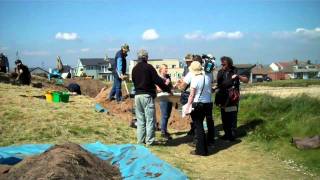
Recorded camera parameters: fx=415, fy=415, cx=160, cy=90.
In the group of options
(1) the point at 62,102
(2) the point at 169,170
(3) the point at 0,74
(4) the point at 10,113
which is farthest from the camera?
(3) the point at 0,74

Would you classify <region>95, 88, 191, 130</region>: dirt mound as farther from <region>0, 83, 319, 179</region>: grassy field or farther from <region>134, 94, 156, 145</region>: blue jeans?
<region>134, 94, 156, 145</region>: blue jeans

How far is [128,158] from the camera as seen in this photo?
7.46 metres

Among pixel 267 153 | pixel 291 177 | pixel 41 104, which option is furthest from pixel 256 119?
pixel 41 104

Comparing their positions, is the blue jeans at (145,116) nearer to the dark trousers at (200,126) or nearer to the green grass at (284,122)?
the dark trousers at (200,126)

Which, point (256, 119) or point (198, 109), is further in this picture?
point (256, 119)

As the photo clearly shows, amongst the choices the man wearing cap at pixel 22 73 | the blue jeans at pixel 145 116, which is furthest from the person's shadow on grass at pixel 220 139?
the man wearing cap at pixel 22 73

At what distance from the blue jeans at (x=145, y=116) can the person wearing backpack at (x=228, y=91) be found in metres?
1.81

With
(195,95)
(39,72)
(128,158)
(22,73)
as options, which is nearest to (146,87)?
(195,95)

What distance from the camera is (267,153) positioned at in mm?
8578

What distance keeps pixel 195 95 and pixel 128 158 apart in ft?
5.85

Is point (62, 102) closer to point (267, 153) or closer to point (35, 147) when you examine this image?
point (35, 147)

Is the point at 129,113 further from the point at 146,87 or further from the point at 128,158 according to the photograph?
the point at 128,158

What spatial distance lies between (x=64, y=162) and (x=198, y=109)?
3.10m

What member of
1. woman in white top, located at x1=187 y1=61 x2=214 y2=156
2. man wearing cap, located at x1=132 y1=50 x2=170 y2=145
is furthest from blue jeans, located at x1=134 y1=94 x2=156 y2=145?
woman in white top, located at x1=187 y1=61 x2=214 y2=156
